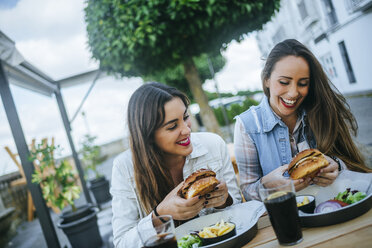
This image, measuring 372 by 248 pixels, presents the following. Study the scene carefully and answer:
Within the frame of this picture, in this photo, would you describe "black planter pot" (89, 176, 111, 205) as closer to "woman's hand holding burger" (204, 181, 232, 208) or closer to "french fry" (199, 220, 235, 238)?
"woman's hand holding burger" (204, 181, 232, 208)

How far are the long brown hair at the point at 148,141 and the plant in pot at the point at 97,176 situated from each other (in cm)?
549

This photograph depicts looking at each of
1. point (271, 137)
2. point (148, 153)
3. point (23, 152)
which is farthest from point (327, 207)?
point (23, 152)

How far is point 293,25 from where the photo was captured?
904cm

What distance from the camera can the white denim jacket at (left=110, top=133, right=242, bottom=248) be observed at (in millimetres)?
1503

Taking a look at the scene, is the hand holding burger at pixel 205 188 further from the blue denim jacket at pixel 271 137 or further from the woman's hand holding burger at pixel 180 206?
the blue denim jacket at pixel 271 137

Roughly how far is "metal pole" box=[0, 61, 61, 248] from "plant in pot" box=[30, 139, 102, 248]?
0.90 feet

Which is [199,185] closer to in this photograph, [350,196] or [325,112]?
[350,196]

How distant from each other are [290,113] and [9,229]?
19.2 ft

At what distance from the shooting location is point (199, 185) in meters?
1.19

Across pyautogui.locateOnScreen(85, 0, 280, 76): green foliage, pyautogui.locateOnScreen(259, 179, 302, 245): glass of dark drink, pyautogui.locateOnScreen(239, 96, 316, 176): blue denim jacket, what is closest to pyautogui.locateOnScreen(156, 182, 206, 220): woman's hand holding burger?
pyautogui.locateOnScreen(259, 179, 302, 245): glass of dark drink

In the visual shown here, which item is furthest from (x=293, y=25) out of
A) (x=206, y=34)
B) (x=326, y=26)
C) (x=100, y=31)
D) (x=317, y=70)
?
(x=317, y=70)

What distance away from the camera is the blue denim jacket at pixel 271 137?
1.89 meters

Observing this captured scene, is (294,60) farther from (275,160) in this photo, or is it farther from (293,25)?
(293,25)

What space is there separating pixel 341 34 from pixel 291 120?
7.58 metres
